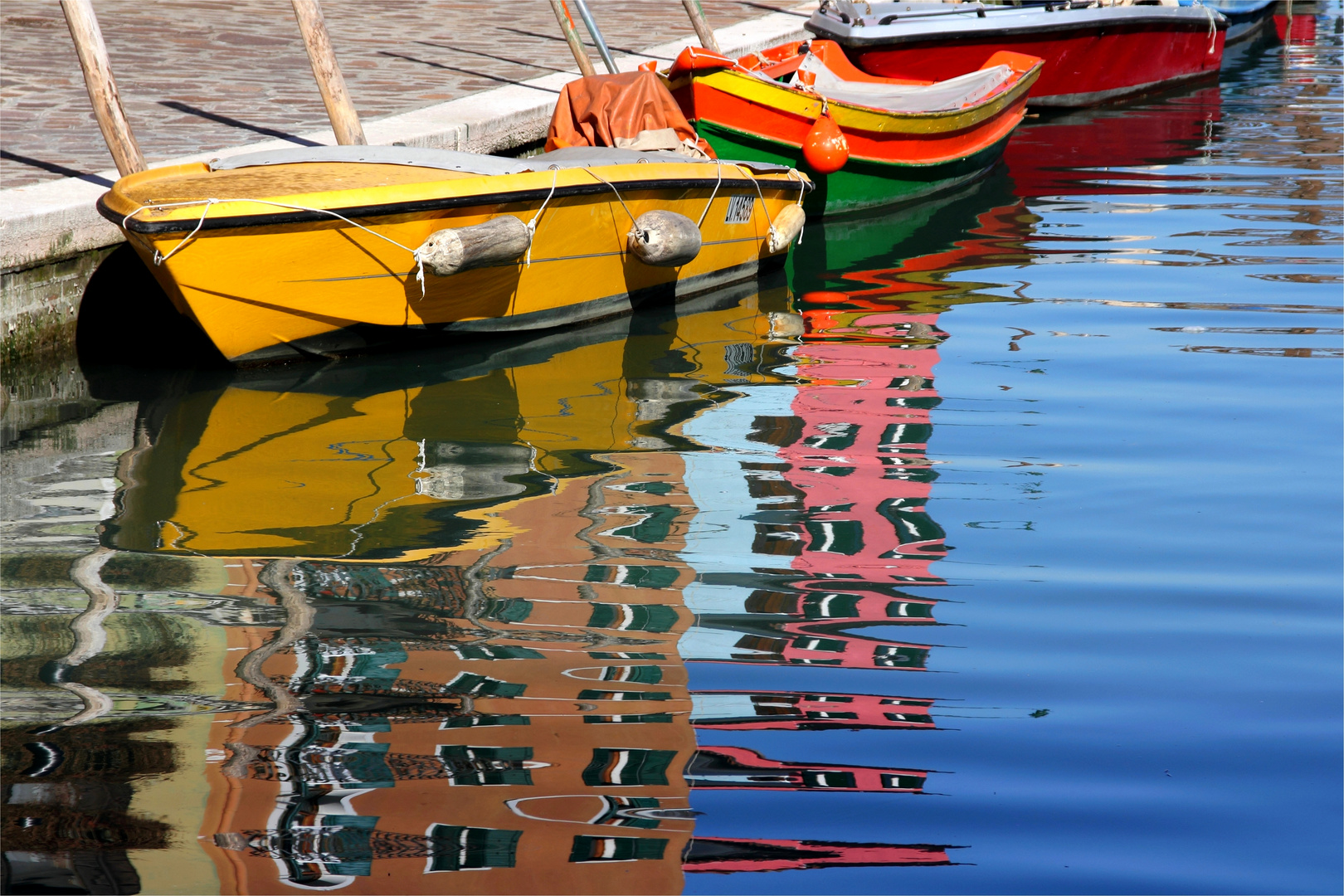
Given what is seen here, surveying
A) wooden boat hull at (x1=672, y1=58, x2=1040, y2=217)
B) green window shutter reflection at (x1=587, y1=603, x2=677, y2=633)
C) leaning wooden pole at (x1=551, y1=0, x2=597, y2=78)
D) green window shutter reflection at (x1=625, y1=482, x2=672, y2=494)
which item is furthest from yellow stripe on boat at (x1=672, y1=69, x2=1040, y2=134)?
green window shutter reflection at (x1=587, y1=603, x2=677, y2=633)

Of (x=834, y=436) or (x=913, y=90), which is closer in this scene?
(x=834, y=436)

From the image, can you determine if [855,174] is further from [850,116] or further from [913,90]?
[913,90]

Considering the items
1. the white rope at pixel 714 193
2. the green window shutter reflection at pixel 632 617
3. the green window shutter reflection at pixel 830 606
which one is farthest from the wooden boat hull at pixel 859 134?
the green window shutter reflection at pixel 632 617

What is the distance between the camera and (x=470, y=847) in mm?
2506

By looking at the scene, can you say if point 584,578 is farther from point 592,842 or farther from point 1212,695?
point 1212,695

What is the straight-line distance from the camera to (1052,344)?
6270mm

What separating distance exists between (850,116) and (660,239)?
2652 mm

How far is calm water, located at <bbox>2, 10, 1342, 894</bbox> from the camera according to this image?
2.56 m

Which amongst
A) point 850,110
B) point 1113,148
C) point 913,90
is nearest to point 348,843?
point 850,110

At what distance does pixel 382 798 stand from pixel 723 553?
5.11ft

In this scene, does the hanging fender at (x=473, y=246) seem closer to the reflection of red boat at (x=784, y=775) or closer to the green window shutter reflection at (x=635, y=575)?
the green window shutter reflection at (x=635, y=575)

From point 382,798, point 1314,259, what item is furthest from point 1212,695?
point 1314,259

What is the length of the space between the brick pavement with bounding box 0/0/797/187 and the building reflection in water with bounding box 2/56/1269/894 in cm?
228

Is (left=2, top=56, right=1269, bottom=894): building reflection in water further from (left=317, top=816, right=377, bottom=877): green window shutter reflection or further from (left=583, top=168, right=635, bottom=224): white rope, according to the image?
(left=583, top=168, right=635, bottom=224): white rope
